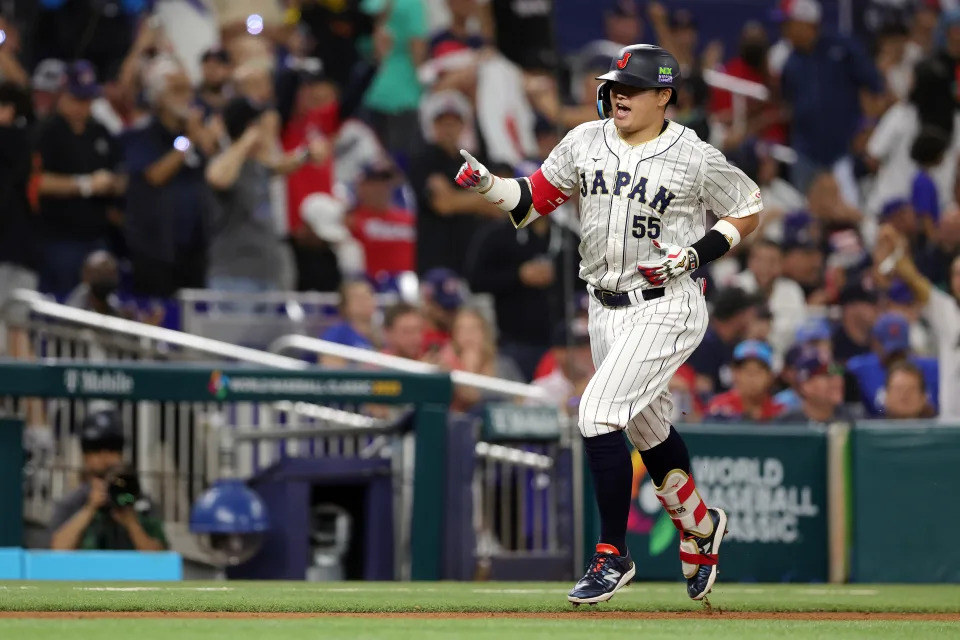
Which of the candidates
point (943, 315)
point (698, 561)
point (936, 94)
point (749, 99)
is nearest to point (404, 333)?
point (943, 315)

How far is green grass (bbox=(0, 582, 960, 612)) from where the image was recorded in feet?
18.8

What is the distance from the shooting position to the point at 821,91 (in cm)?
1570

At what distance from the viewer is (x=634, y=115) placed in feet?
20.0

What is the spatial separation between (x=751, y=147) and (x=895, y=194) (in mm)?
1532

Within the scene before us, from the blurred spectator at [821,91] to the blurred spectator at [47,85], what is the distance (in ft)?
23.4

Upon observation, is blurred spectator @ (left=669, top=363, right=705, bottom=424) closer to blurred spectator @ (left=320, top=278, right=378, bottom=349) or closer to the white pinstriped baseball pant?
blurred spectator @ (left=320, top=278, right=378, bottom=349)

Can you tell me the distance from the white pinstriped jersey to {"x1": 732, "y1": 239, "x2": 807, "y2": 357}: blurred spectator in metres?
6.86

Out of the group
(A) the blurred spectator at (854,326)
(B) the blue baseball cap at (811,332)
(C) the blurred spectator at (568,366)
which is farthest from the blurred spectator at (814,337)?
(C) the blurred spectator at (568,366)

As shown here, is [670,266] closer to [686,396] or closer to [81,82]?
[686,396]

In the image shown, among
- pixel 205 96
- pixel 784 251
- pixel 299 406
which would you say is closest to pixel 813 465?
pixel 299 406

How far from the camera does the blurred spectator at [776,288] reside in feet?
42.8

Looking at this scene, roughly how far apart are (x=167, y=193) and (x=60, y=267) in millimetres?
904

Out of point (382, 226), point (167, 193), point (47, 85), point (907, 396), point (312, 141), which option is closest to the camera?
point (907, 396)

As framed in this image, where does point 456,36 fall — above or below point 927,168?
above
